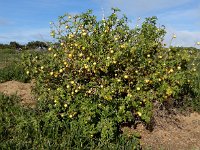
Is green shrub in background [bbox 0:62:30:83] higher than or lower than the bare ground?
higher

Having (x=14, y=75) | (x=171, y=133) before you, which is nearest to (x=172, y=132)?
(x=171, y=133)

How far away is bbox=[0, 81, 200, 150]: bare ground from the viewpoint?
6098 mm

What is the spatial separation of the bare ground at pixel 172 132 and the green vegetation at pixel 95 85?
1.00 feet

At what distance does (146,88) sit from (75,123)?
127 centimetres

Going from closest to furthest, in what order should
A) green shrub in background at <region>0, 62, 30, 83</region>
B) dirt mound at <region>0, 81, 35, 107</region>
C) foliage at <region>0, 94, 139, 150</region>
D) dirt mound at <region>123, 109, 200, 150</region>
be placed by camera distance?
foliage at <region>0, 94, 139, 150</region> → dirt mound at <region>123, 109, 200, 150</region> → dirt mound at <region>0, 81, 35, 107</region> → green shrub in background at <region>0, 62, 30, 83</region>

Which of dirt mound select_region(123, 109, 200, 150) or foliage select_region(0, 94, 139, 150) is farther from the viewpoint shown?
dirt mound select_region(123, 109, 200, 150)

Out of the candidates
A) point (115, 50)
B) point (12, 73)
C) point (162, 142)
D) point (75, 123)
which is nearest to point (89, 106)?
point (75, 123)

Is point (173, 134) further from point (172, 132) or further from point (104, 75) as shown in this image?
point (104, 75)

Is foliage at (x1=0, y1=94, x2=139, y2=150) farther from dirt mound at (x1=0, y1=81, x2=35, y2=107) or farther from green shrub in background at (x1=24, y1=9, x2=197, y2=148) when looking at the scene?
dirt mound at (x1=0, y1=81, x2=35, y2=107)

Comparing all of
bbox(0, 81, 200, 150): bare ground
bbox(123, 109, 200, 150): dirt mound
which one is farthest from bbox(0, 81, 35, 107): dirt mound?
bbox(123, 109, 200, 150): dirt mound

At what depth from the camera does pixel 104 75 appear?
239 inches

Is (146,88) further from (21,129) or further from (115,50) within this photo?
(21,129)

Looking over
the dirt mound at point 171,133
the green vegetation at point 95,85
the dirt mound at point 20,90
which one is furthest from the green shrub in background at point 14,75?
the dirt mound at point 171,133

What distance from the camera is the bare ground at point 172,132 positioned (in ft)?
20.0
